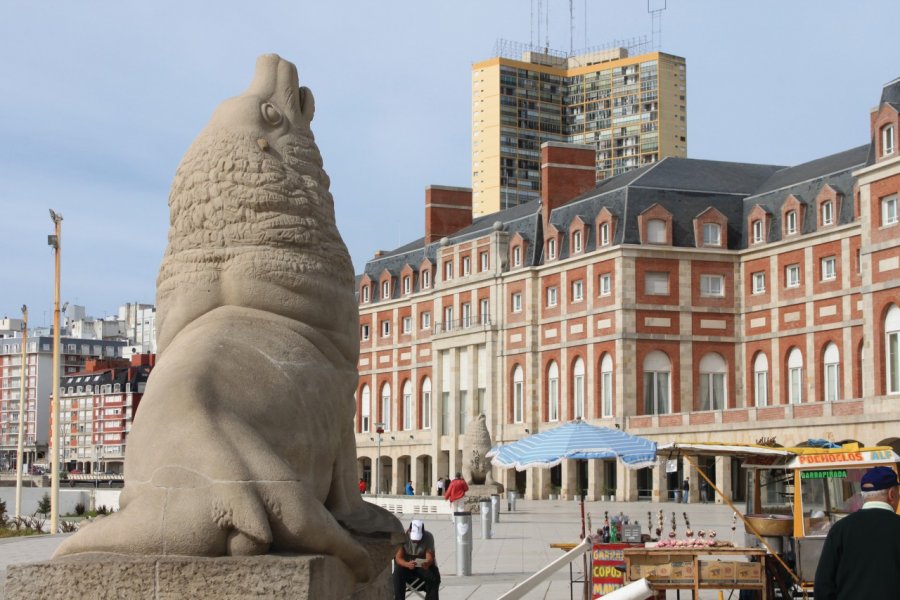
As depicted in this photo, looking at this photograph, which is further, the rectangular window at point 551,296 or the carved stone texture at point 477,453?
the rectangular window at point 551,296

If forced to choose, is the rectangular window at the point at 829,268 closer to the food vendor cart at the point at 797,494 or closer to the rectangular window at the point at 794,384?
the rectangular window at the point at 794,384

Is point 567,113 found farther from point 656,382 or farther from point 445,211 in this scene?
point 656,382

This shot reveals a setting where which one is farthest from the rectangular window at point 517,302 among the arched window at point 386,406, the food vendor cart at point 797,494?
the food vendor cart at point 797,494

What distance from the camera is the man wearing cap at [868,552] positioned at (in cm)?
633

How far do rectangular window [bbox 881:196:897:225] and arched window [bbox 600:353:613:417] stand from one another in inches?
688

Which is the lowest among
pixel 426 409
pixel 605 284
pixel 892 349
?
pixel 426 409

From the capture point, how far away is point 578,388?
207 ft

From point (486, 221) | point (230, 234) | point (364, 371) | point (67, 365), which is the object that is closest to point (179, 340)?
point (230, 234)

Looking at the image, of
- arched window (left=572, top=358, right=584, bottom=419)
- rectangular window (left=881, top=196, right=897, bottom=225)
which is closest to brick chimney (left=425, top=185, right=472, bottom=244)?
arched window (left=572, top=358, right=584, bottom=419)

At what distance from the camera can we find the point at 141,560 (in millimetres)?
4914

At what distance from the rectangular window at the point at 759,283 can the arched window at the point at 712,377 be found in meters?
3.39

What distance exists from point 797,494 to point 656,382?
45892 mm

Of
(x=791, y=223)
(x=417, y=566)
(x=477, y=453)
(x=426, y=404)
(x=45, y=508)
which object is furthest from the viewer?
(x=426, y=404)

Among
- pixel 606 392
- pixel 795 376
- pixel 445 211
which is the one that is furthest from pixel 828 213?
pixel 445 211
